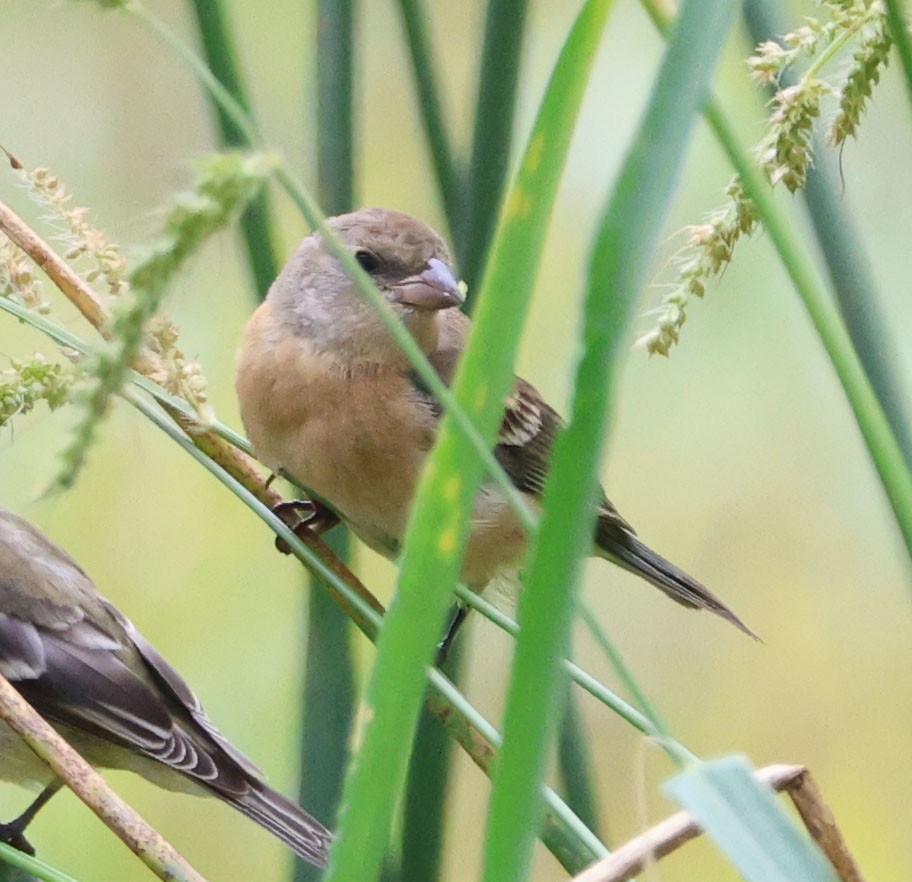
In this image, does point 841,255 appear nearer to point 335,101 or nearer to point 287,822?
point 335,101

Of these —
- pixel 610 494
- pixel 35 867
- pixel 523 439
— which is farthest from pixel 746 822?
pixel 610 494

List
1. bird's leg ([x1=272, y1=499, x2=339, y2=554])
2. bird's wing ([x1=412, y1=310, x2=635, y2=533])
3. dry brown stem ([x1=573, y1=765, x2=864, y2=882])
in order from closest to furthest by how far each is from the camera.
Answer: dry brown stem ([x1=573, y1=765, x2=864, y2=882]) → bird's leg ([x1=272, y1=499, x2=339, y2=554]) → bird's wing ([x1=412, y1=310, x2=635, y2=533])

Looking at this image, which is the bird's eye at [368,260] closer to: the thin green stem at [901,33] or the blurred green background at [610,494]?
the blurred green background at [610,494]

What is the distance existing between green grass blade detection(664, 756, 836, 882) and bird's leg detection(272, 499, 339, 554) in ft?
2.34

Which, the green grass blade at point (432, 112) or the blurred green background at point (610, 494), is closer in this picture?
the green grass blade at point (432, 112)

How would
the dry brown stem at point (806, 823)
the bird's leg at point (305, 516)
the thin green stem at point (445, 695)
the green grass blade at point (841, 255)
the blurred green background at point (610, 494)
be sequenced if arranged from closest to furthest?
1. the dry brown stem at point (806, 823)
2. the thin green stem at point (445, 695)
3. the green grass blade at point (841, 255)
4. the bird's leg at point (305, 516)
5. the blurred green background at point (610, 494)

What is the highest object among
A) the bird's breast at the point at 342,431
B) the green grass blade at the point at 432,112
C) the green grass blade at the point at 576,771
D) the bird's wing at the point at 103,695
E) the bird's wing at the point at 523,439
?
the green grass blade at the point at 432,112

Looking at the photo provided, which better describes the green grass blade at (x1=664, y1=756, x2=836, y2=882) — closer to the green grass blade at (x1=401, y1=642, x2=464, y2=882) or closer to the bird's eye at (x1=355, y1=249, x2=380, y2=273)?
the green grass blade at (x1=401, y1=642, x2=464, y2=882)

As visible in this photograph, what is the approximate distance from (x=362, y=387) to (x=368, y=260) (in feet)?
0.44

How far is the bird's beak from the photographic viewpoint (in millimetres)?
1194

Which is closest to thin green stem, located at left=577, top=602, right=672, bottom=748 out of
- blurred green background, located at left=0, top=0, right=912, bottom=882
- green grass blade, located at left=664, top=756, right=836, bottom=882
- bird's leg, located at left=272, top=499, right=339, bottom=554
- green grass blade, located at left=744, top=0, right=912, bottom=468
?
green grass blade, located at left=664, top=756, right=836, bottom=882

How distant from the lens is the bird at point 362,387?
1.23 metres

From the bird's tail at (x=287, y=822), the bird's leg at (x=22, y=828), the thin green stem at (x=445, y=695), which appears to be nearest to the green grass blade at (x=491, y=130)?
the thin green stem at (x=445, y=695)

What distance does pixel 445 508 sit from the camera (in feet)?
1.30
